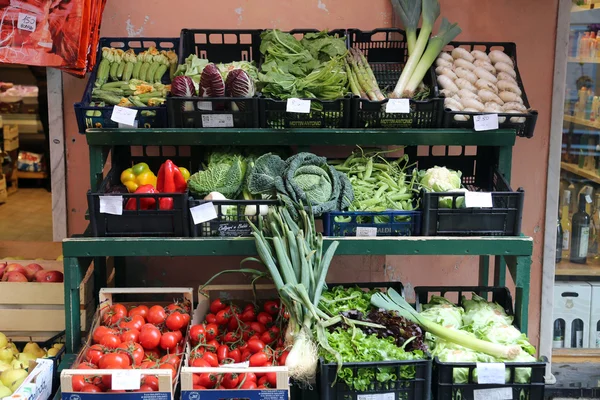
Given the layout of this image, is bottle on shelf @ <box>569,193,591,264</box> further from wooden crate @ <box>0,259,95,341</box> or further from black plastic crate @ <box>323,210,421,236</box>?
wooden crate @ <box>0,259,95,341</box>

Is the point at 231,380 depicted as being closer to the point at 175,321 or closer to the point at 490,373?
the point at 175,321

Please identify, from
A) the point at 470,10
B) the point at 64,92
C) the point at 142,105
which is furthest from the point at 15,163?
the point at 470,10

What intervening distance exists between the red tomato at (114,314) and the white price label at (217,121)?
3.35 feet

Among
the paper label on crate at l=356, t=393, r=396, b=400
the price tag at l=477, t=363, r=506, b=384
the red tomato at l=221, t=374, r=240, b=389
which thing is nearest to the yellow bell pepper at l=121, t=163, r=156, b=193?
the red tomato at l=221, t=374, r=240, b=389

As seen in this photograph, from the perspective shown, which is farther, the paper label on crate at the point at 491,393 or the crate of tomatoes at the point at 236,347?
the paper label on crate at the point at 491,393

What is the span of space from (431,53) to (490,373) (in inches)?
67.7

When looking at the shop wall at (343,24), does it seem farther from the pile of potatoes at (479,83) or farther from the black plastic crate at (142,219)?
the black plastic crate at (142,219)

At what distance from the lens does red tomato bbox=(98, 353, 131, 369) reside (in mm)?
3016

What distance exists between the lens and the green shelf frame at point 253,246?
3316 mm

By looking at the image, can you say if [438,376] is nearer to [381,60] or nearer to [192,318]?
[192,318]

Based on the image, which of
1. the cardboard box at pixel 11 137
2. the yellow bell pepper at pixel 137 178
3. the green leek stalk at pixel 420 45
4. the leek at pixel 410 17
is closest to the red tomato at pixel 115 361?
the yellow bell pepper at pixel 137 178

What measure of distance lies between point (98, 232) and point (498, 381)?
1968 millimetres

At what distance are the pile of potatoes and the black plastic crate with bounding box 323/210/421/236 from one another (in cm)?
60

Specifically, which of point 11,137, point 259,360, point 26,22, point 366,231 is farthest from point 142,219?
point 11,137
